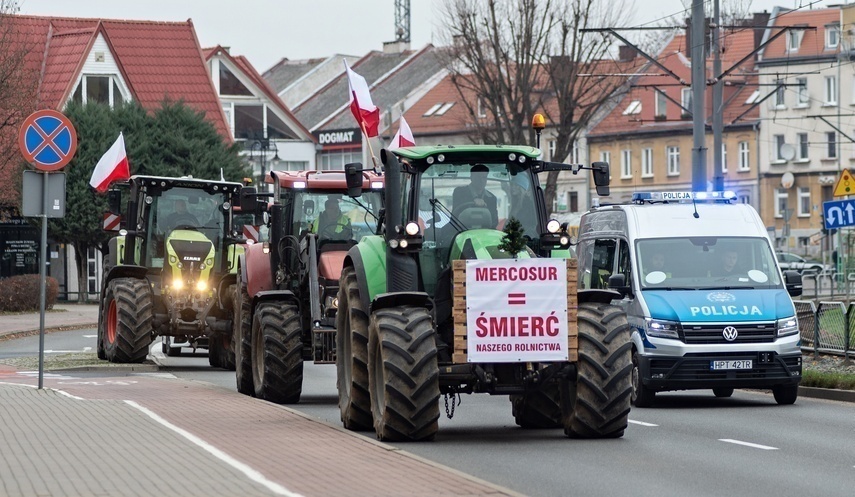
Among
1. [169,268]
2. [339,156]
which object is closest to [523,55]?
[169,268]

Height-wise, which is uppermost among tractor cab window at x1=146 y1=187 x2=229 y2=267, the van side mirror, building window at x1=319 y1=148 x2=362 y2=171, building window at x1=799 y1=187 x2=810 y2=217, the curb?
building window at x1=319 y1=148 x2=362 y2=171

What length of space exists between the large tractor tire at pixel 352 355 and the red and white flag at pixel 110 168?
1762 cm

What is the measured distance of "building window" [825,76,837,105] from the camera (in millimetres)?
86250

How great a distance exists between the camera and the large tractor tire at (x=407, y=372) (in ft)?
44.7

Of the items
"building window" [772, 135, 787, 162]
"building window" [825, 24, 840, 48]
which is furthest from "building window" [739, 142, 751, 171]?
"building window" [825, 24, 840, 48]

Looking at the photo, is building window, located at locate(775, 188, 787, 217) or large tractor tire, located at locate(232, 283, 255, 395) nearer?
large tractor tire, located at locate(232, 283, 255, 395)

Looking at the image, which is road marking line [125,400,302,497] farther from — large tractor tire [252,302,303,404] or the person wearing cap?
the person wearing cap

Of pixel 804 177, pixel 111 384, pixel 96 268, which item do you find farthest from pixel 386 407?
pixel 804 177

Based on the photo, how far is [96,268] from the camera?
2670 inches

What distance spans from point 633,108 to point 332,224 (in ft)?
242

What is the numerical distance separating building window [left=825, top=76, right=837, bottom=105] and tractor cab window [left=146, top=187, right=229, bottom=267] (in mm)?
64160

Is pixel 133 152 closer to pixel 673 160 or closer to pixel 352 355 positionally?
pixel 673 160

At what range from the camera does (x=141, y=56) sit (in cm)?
7075

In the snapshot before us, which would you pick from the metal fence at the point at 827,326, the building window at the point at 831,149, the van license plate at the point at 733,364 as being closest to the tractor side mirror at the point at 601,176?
the van license plate at the point at 733,364
